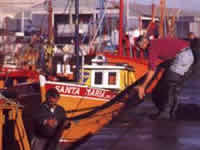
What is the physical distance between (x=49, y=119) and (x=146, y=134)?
1.78 metres

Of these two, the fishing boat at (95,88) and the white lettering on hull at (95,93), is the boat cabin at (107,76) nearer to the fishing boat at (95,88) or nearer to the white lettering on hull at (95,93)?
the fishing boat at (95,88)

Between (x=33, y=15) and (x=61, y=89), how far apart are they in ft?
85.5

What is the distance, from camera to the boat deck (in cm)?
859

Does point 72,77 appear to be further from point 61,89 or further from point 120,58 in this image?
point 61,89

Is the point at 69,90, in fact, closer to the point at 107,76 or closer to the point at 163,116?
the point at 107,76

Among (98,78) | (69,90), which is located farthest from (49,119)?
(98,78)

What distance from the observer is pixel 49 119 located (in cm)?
868

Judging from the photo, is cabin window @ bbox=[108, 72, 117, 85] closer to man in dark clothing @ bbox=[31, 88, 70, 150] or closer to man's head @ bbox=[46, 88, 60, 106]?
man in dark clothing @ bbox=[31, 88, 70, 150]

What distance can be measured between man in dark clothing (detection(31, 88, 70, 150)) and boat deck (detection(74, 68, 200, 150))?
0.51 meters

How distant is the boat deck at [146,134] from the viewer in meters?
8.59

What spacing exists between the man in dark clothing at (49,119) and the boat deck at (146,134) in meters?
0.51

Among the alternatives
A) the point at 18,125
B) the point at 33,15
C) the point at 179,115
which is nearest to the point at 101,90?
the point at 179,115

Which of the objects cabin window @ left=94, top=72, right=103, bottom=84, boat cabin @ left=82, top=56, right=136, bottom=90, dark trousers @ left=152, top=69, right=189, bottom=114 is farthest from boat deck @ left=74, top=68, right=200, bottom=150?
cabin window @ left=94, top=72, right=103, bottom=84

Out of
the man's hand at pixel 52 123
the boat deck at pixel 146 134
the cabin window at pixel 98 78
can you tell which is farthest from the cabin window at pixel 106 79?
the man's hand at pixel 52 123
